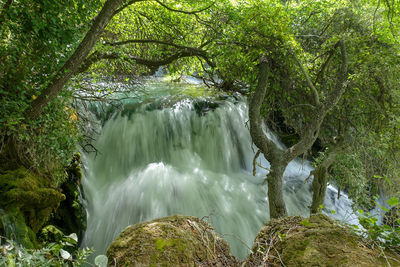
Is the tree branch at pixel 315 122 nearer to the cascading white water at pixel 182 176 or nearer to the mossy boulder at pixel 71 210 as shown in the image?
the cascading white water at pixel 182 176

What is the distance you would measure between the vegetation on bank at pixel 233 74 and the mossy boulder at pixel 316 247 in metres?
0.64

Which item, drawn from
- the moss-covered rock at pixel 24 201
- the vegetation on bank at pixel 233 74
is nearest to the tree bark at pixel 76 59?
the vegetation on bank at pixel 233 74

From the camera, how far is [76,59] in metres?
2.80

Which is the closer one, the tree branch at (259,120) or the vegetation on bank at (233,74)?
the vegetation on bank at (233,74)

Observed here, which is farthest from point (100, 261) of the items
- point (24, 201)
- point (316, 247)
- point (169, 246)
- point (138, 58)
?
point (138, 58)

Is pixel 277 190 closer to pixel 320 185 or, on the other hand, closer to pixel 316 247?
pixel 320 185

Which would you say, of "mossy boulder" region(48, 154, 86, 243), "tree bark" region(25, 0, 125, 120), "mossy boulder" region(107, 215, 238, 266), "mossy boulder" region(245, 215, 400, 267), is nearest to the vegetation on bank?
"tree bark" region(25, 0, 125, 120)

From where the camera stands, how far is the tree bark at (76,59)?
264 centimetres

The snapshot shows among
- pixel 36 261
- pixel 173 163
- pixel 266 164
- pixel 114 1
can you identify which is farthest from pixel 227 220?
pixel 114 1

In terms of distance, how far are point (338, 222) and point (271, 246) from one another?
0.62 metres

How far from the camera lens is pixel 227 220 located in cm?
557

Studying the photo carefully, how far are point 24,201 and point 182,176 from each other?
4.13 meters

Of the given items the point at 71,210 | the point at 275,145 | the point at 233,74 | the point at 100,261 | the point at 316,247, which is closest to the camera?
the point at 100,261

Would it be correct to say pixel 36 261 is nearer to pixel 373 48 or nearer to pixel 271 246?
pixel 271 246
